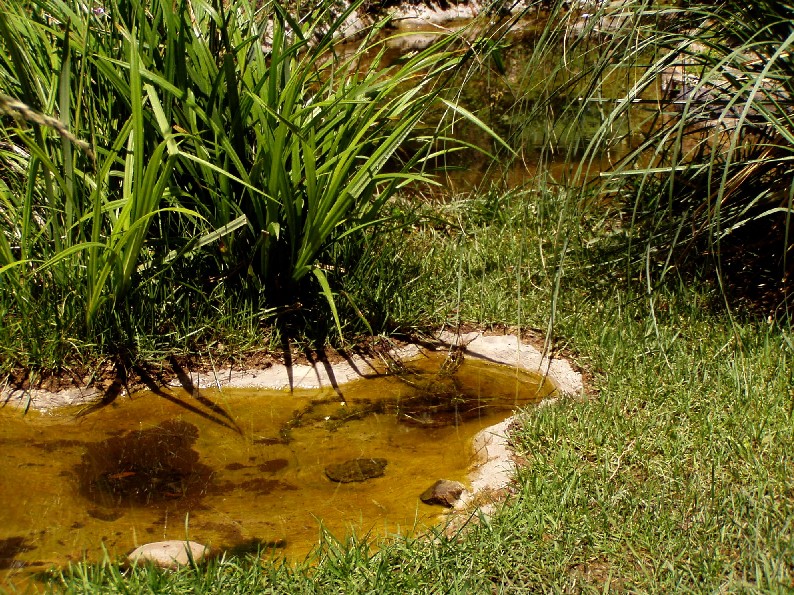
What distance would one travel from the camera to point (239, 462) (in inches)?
118

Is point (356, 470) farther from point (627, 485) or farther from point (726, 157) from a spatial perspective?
point (726, 157)

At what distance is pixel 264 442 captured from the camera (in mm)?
3123

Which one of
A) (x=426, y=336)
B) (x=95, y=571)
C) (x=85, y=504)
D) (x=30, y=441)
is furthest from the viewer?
(x=426, y=336)

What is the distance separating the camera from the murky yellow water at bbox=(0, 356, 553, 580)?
2.63 meters

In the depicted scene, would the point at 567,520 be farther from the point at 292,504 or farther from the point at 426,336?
the point at 426,336

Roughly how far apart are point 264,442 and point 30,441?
76cm

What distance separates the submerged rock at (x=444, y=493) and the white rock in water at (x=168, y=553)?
0.68 meters

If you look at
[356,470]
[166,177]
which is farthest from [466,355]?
[166,177]

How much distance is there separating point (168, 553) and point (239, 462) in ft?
1.97

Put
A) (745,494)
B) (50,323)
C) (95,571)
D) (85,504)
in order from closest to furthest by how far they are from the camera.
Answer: (95,571) → (745,494) → (85,504) → (50,323)

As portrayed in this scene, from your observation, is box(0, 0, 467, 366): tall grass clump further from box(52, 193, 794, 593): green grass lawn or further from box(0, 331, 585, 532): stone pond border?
box(52, 193, 794, 593): green grass lawn

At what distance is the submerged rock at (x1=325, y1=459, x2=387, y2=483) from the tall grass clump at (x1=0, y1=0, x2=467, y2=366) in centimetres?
63

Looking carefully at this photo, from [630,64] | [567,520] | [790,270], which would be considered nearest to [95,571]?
[567,520]

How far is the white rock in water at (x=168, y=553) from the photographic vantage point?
7.86 feet
